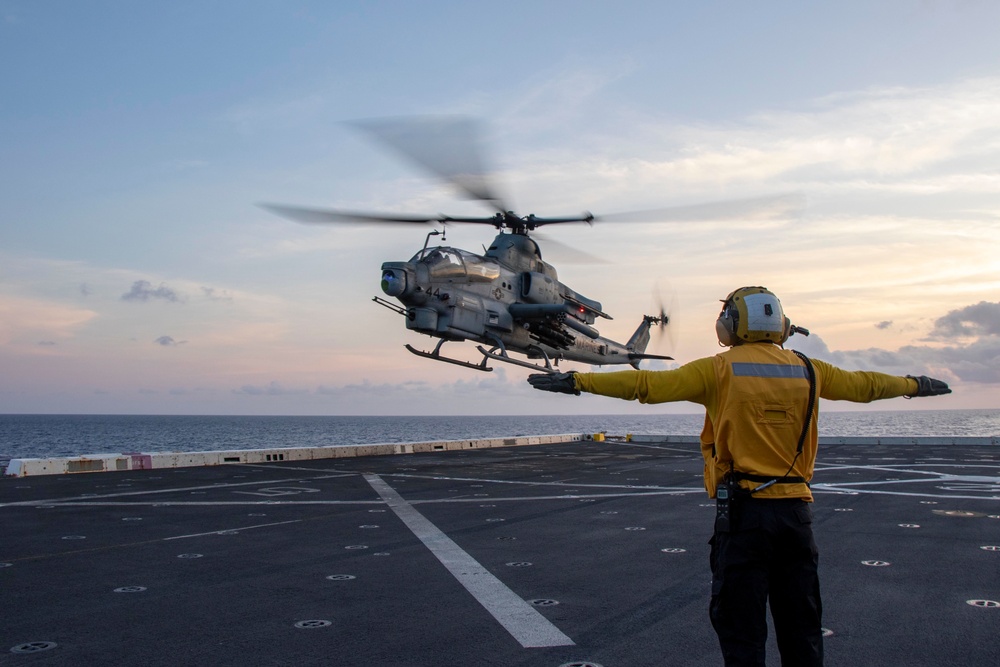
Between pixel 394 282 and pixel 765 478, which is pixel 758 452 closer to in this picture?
pixel 765 478

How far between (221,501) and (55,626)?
8.98 m

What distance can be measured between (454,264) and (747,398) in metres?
20.3

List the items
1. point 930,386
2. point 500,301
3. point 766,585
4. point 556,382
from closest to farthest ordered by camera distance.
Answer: point 766,585 < point 556,382 < point 930,386 < point 500,301

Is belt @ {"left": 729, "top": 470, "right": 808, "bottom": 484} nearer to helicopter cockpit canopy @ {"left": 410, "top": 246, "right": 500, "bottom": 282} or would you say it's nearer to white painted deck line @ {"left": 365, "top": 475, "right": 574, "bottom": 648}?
white painted deck line @ {"left": 365, "top": 475, "right": 574, "bottom": 648}

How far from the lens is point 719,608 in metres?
4.16

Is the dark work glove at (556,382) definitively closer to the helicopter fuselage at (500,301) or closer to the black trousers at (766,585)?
the black trousers at (766,585)

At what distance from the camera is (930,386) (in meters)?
4.88

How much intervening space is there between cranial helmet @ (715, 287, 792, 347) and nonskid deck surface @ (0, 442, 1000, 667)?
2352 mm

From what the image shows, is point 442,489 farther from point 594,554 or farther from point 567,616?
point 567,616

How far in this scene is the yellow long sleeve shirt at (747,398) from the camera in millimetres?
4344

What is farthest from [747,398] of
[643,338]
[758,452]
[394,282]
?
[643,338]

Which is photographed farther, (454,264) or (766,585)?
(454,264)

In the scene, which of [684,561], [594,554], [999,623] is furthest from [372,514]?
[999,623]

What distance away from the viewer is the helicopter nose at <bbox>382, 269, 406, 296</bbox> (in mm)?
23109
